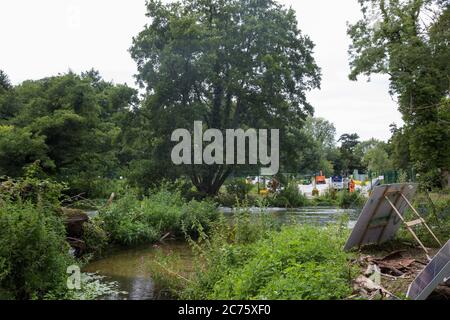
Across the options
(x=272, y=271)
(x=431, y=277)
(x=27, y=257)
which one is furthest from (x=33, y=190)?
(x=431, y=277)

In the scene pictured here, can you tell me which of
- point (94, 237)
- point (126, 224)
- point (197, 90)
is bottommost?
point (94, 237)

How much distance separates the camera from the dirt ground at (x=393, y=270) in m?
5.05

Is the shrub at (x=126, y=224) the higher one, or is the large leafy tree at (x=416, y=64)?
the large leafy tree at (x=416, y=64)

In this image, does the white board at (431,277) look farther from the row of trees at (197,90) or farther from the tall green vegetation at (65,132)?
the tall green vegetation at (65,132)

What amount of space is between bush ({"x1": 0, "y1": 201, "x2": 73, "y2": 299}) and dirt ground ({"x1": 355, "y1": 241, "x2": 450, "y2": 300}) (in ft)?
13.0

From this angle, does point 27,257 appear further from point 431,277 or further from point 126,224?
point 126,224

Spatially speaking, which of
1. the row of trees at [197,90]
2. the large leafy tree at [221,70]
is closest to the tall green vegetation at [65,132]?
the row of trees at [197,90]

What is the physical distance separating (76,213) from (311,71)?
20.8 metres

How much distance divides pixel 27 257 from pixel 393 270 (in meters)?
5.02

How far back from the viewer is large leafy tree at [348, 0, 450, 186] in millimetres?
16812

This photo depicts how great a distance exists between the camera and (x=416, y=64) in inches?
797

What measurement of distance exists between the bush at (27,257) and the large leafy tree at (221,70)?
705 inches
